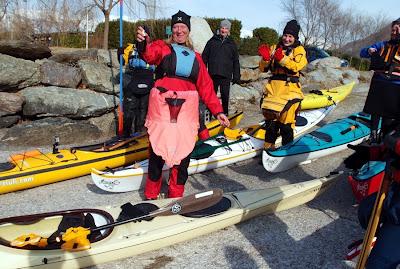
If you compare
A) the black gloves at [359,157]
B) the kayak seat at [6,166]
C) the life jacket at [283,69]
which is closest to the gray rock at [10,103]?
the kayak seat at [6,166]

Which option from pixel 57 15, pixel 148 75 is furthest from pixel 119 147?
pixel 57 15

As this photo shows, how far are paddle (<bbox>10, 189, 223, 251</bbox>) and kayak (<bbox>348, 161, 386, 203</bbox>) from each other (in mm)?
1412

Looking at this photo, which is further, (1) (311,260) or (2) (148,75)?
(2) (148,75)

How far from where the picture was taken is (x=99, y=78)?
751 centimetres

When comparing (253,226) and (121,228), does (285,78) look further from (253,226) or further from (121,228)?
(121,228)

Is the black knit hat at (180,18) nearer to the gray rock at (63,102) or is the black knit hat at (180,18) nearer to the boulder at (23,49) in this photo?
the gray rock at (63,102)

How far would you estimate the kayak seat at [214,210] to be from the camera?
338 cm

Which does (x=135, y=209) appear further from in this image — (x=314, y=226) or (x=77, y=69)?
(x=77, y=69)

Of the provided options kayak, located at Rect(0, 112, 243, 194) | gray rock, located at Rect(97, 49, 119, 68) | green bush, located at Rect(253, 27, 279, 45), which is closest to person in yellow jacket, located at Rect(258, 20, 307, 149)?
kayak, located at Rect(0, 112, 243, 194)

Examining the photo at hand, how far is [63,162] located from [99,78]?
10.5 ft

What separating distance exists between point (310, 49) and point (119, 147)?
1339cm

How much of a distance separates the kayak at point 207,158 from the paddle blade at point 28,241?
1372mm

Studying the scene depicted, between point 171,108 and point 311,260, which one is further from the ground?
point 171,108

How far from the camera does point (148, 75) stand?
20.7 feet
